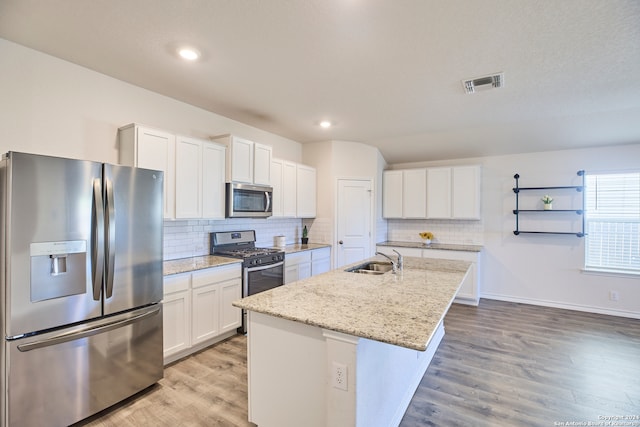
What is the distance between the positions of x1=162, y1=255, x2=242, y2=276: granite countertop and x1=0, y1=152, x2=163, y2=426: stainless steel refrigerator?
0.34 m

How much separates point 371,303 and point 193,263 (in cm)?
202

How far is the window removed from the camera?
4258 millimetres

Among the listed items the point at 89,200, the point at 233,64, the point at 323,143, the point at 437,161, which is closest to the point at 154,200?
the point at 89,200

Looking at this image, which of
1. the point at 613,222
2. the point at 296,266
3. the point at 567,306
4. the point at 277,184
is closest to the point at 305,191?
the point at 277,184

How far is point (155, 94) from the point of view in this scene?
309 cm

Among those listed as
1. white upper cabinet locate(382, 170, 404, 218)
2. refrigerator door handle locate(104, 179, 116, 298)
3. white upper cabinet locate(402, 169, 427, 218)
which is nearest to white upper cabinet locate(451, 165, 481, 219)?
white upper cabinet locate(402, 169, 427, 218)

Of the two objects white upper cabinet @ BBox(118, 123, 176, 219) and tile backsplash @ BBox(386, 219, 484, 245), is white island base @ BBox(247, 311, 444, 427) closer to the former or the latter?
white upper cabinet @ BBox(118, 123, 176, 219)

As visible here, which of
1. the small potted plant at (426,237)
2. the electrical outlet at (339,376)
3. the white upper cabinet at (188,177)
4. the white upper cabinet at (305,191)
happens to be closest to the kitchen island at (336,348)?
the electrical outlet at (339,376)

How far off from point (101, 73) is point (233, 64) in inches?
47.8

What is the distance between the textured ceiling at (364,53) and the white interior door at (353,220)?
139 centimetres

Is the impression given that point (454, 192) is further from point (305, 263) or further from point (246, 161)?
point (246, 161)

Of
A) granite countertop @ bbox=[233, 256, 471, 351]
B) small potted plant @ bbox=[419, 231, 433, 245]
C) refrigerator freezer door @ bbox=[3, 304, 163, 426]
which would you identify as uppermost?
small potted plant @ bbox=[419, 231, 433, 245]

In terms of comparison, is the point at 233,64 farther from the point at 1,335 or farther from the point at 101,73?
the point at 1,335

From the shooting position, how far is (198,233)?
3.52 meters
